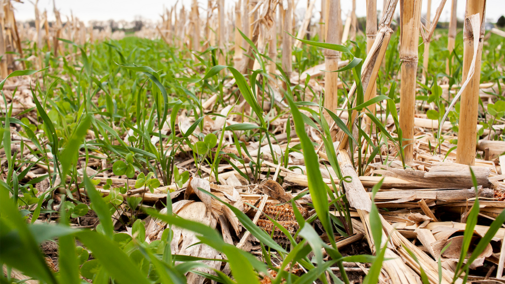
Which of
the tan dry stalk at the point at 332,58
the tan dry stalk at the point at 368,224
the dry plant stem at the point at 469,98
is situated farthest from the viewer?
the tan dry stalk at the point at 332,58

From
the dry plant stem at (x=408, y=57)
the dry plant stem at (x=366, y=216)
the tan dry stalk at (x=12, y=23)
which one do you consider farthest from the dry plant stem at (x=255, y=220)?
the tan dry stalk at (x=12, y=23)

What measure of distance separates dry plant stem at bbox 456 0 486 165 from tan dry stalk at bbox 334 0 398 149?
0.20 metres

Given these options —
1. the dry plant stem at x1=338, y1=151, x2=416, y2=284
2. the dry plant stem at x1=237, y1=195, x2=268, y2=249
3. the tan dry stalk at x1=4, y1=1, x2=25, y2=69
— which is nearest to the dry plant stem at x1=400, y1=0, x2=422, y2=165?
the dry plant stem at x1=338, y1=151, x2=416, y2=284

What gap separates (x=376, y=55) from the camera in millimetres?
1003

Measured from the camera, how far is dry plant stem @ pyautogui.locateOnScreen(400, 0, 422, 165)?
94 centimetres

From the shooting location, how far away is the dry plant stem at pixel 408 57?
938mm

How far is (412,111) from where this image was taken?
1020 mm

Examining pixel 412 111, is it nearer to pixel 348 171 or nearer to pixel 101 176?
pixel 348 171

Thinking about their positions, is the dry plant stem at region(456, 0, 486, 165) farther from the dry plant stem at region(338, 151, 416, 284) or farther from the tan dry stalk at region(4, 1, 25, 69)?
the tan dry stalk at region(4, 1, 25, 69)

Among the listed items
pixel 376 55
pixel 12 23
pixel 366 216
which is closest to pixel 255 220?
pixel 366 216

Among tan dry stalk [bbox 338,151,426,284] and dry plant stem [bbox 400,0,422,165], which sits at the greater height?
dry plant stem [bbox 400,0,422,165]

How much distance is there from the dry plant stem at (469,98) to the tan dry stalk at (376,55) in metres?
0.20

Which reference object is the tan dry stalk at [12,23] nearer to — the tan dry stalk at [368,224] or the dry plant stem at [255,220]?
the dry plant stem at [255,220]

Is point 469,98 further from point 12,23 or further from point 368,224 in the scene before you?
point 12,23
